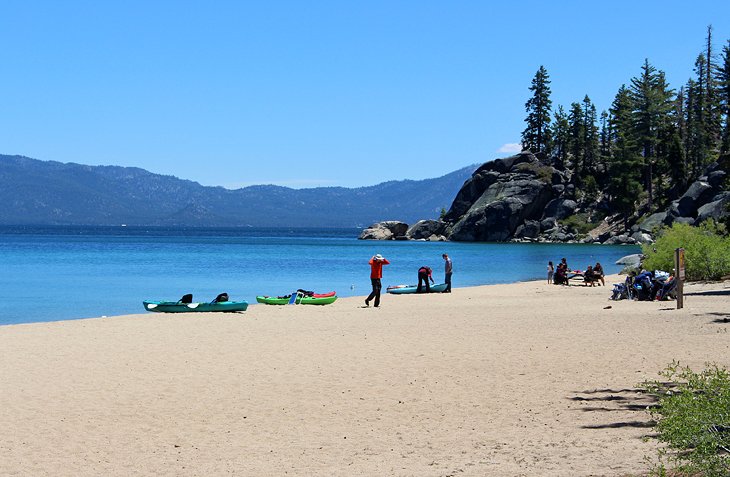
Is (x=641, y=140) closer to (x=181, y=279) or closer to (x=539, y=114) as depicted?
(x=539, y=114)

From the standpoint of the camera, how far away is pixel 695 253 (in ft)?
117

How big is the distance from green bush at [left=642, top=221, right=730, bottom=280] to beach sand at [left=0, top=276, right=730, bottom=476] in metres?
12.5

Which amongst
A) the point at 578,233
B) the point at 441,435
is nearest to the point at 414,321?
the point at 441,435

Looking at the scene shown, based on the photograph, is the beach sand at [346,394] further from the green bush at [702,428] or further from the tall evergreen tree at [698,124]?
the tall evergreen tree at [698,124]

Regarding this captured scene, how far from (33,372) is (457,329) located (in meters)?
10.6

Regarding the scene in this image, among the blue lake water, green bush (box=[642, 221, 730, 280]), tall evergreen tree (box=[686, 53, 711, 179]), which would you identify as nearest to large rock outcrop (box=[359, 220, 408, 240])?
tall evergreen tree (box=[686, 53, 711, 179])

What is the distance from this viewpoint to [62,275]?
5712cm

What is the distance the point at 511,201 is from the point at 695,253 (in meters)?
91.5

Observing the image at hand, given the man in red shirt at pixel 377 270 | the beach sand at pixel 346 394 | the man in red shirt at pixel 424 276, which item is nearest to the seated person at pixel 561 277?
the man in red shirt at pixel 424 276

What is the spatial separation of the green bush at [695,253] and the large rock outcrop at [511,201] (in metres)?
89.5

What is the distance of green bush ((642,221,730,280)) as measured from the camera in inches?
1375

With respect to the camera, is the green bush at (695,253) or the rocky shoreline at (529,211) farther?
the rocky shoreline at (529,211)

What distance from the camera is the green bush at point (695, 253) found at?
3494 cm

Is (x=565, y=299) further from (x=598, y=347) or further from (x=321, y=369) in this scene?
(x=321, y=369)
